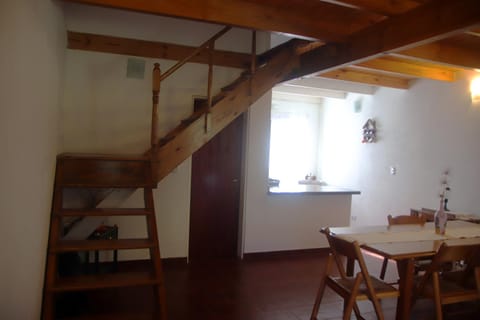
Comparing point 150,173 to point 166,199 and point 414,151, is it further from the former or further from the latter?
point 414,151

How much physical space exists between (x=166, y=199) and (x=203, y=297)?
49.1 inches

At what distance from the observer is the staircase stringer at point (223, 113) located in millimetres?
3160

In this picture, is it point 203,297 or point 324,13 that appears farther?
point 203,297

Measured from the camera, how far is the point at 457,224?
336cm

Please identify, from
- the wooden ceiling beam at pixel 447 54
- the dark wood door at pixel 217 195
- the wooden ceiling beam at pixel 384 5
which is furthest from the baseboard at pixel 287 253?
the wooden ceiling beam at pixel 384 5

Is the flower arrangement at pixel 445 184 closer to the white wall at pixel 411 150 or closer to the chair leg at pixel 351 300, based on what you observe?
the white wall at pixel 411 150

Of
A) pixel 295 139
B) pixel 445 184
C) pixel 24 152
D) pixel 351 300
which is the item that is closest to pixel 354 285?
pixel 351 300

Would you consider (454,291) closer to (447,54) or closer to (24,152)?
(447,54)

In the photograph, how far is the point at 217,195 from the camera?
450 cm

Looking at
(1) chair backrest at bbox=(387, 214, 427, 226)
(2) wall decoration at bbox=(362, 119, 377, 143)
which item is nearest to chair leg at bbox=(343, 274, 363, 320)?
(1) chair backrest at bbox=(387, 214, 427, 226)

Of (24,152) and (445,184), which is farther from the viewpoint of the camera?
(445,184)

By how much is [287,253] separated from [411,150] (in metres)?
2.21

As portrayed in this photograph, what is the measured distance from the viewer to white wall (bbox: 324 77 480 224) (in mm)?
4227

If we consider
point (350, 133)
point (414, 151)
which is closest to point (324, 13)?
point (414, 151)
